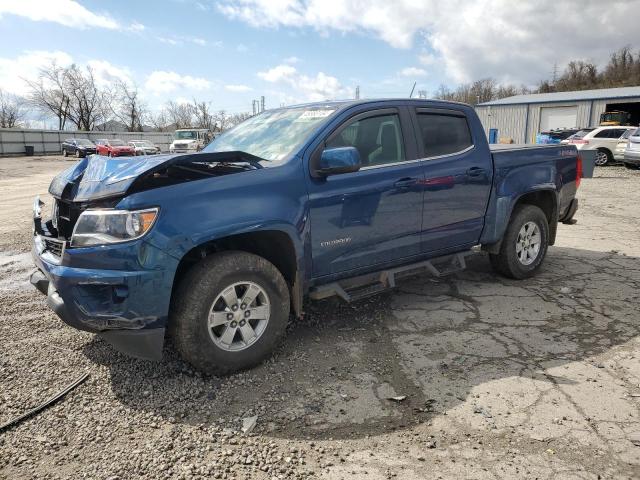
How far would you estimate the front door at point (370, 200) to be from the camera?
3.61 metres

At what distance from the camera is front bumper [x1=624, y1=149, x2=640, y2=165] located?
→ 1767 cm

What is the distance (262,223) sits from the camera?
326 cm

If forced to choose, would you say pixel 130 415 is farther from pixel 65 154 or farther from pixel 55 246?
pixel 65 154

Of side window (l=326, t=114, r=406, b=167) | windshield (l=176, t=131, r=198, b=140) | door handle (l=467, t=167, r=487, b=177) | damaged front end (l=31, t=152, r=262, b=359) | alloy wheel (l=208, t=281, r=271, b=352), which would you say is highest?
windshield (l=176, t=131, r=198, b=140)

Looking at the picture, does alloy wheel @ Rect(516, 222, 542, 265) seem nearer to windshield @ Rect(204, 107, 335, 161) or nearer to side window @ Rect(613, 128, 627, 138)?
windshield @ Rect(204, 107, 335, 161)

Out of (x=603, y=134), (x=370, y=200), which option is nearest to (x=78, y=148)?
(x=603, y=134)

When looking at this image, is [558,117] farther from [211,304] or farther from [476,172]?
[211,304]

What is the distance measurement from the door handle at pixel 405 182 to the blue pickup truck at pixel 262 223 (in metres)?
0.01

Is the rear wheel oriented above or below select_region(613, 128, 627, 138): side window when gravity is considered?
below

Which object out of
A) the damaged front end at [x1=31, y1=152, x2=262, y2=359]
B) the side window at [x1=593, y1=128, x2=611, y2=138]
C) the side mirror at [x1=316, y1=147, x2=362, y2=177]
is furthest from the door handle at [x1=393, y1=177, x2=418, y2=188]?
the side window at [x1=593, y1=128, x2=611, y2=138]

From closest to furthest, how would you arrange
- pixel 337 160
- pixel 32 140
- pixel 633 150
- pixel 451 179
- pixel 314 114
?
pixel 337 160
pixel 314 114
pixel 451 179
pixel 633 150
pixel 32 140

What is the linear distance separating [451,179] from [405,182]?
24.5 inches

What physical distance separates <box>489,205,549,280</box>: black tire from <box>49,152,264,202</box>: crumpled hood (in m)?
2.97

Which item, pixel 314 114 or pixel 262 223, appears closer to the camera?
pixel 262 223
